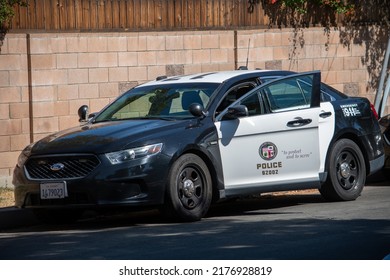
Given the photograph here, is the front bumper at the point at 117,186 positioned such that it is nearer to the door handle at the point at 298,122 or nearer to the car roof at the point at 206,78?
the car roof at the point at 206,78

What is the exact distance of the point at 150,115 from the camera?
1268cm

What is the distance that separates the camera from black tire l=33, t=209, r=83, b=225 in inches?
489

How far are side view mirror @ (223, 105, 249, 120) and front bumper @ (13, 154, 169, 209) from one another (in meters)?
1.12

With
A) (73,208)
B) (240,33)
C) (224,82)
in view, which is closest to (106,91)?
(240,33)

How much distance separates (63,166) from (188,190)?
1.34 m

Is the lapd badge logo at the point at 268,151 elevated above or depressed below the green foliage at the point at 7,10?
below

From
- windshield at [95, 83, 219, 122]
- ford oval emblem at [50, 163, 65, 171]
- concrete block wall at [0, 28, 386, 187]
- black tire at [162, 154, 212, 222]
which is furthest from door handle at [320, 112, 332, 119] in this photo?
concrete block wall at [0, 28, 386, 187]

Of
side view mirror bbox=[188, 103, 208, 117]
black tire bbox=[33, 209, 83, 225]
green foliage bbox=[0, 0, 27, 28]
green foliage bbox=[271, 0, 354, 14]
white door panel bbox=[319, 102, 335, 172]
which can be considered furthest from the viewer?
green foliage bbox=[271, 0, 354, 14]

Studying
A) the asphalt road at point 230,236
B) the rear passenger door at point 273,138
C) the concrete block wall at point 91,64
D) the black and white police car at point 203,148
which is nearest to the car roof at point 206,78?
the black and white police car at point 203,148

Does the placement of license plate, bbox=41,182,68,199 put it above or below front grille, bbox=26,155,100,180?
below

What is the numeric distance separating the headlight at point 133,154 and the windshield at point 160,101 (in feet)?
2.83

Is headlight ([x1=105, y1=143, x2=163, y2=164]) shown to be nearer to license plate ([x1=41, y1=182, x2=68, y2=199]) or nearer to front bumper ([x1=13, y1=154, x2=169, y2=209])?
front bumper ([x1=13, y1=154, x2=169, y2=209])

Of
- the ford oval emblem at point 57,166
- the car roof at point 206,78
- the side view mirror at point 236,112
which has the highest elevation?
the car roof at point 206,78

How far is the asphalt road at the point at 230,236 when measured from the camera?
9641mm
